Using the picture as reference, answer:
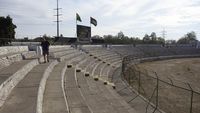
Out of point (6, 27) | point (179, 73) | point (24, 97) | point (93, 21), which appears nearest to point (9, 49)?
point (24, 97)

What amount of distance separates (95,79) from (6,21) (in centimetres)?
3163

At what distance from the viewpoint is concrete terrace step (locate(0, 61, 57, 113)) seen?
28.7ft

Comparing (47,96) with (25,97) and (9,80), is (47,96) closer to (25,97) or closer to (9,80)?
(9,80)

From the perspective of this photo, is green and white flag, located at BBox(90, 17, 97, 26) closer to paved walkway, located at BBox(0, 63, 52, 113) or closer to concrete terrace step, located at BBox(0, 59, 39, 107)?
concrete terrace step, located at BBox(0, 59, 39, 107)

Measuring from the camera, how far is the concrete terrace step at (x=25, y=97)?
8750 mm

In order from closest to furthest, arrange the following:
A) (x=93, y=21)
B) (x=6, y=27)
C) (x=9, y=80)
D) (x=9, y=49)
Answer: (x=9, y=80) < (x=9, y=49) < (x=6, y=27) < (x=93, y=21)

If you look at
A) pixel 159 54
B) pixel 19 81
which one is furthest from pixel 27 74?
pixel 159 54

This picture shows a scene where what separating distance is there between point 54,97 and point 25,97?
5.54ft

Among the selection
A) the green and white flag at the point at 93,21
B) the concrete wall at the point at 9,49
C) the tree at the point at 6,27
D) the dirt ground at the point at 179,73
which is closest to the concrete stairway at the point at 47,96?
the concrete wall at the point at 9,49

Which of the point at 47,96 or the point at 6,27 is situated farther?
the point at 6,27

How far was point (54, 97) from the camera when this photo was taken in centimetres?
1157

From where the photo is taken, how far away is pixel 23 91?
35.2 feet

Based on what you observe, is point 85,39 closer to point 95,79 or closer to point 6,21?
point 6,21

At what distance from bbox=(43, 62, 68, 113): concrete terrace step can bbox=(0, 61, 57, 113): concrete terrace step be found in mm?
344
